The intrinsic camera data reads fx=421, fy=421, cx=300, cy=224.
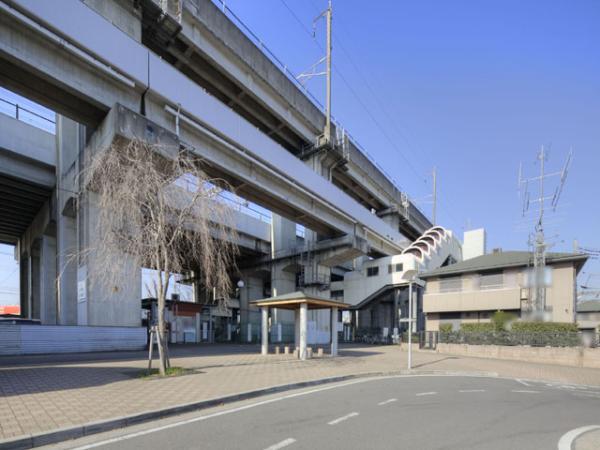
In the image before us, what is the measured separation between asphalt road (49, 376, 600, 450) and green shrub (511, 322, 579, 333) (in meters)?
12.7

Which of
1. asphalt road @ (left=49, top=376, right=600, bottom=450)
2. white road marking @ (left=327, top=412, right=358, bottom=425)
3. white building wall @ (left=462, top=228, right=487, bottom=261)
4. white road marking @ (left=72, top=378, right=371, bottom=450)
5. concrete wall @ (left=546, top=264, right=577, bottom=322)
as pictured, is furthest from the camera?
white building wall @ (left=462, top=228, right=487, bottom=261)

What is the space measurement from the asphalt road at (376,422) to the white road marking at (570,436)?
0.09 metres

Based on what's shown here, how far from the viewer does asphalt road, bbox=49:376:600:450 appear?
6.14 metres

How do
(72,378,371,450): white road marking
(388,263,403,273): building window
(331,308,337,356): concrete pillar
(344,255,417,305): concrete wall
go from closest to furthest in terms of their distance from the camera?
(72,378,371,450): white road marking → (331,308,337,356): concrete pillar → (344,255,417,305): concrete wall → (388,263,403,273): building window

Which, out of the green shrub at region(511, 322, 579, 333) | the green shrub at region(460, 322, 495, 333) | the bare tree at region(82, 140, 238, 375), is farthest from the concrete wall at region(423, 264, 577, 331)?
the bare tree at region(82, 140, 238, 375)

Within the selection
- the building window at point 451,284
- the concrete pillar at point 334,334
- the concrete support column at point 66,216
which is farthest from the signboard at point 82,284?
the building window at point 451,284

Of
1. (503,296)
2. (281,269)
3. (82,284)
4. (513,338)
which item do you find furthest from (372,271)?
(82,284)

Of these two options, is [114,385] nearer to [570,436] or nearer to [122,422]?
[122,422]

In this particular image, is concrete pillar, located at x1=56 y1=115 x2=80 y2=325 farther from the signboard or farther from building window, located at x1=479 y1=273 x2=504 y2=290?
building window, located at x1=479 y1=273 x2=504 y2=290

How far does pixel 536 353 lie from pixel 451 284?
33.1ft

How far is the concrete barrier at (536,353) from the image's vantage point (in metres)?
21.1

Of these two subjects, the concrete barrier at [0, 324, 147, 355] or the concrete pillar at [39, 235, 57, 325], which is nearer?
the concrete barrier at [0, 324, 147, 355]

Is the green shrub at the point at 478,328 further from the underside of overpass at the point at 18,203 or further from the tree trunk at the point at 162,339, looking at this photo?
the underside of overpass at the point at 18,203

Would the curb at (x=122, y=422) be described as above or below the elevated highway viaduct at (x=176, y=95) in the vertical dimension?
below
